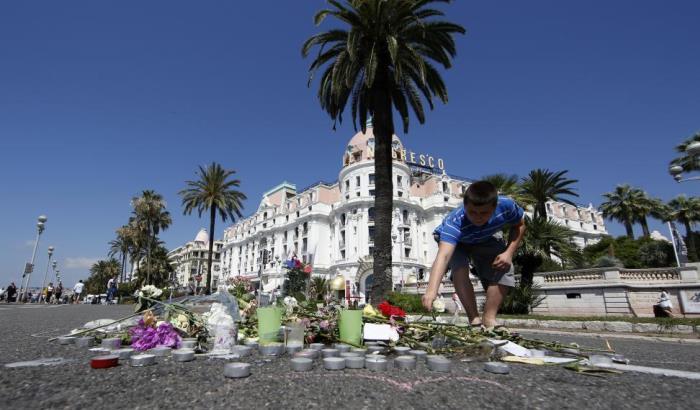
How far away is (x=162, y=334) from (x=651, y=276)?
71.2 ft

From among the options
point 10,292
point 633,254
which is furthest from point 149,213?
point 633,254

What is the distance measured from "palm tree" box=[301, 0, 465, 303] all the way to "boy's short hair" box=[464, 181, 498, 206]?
9.33 metres

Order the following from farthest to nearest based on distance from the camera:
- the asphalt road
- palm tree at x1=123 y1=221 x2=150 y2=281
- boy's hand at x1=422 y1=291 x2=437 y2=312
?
1. palm tree at x1=123 y1=221 x2=150 y2=281
2. boy's hand at x1=422 y1=291 x2=437 y2=312
3. the asphalt road

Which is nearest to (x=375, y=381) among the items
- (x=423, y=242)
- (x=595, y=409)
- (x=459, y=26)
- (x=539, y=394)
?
(x=539, y=394)

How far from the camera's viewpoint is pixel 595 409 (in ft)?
5.04

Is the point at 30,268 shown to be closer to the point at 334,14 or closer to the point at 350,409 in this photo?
the point at 334,14

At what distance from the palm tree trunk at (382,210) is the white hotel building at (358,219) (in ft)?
82.8

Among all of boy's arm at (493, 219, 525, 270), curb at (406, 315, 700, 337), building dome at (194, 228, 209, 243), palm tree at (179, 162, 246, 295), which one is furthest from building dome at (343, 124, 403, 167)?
building dome at (194, 228, 209, 243)

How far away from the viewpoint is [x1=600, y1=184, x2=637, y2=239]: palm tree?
4809 cm

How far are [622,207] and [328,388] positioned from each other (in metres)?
60.5

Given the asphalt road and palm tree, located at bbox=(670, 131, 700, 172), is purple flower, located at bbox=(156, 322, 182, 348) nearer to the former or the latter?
the asphalt road

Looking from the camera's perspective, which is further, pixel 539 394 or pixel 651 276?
pixel 651 276

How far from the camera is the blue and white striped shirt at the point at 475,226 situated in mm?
3568

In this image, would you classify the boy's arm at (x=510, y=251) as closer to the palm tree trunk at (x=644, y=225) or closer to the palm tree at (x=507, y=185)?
the palm tree at (x=507, y=185)
